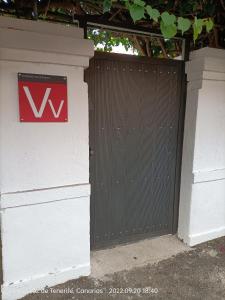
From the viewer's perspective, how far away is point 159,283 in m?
2.57

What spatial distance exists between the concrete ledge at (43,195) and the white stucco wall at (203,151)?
1336 mm

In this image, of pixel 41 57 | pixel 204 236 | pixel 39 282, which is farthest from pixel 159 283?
pixel 41 57

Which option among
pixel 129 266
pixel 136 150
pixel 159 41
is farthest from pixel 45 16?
pixel 129 266

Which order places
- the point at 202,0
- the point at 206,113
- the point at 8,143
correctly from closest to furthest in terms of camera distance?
the point at 8,143, the point at 202,0, the point at 206,113

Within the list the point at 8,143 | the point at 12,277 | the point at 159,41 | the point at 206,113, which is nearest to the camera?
the point at 8,143

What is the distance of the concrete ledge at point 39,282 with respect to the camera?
7.61 ft

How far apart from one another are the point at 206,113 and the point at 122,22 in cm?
134

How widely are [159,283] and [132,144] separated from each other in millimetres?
1425

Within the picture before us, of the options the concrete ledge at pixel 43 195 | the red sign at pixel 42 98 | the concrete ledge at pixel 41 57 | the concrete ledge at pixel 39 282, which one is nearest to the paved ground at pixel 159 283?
the concrete ledge at pixel 39 282

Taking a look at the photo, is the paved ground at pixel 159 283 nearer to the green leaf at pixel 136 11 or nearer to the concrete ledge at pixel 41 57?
the concrete ledge at pixel 41 57

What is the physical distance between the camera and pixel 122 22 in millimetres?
2775

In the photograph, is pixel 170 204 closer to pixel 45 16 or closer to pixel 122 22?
pixel 122 22

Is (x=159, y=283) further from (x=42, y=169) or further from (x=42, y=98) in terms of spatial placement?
(x=42, y=98)

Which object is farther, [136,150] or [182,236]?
[182,236]
